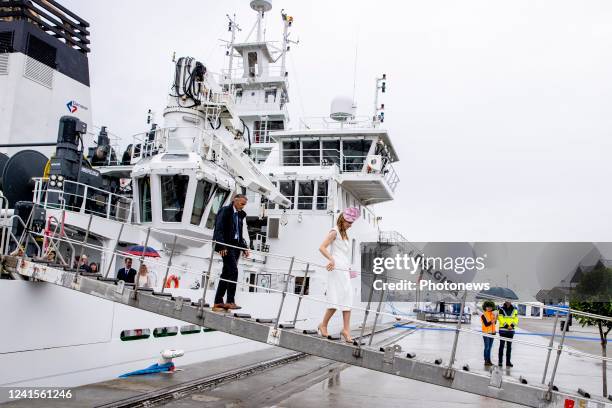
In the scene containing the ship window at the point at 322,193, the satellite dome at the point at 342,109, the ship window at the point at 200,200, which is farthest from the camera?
the satellite dome at the point at 342,109

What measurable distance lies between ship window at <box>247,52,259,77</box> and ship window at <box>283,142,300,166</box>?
9.45 metres

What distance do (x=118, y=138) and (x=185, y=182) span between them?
639 cm

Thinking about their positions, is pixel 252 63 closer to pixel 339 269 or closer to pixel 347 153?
pixel 347 153

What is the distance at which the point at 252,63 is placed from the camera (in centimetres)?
3181

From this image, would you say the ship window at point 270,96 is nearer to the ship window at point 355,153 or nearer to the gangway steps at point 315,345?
the ship window at point 355,153

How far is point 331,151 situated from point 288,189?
299cm

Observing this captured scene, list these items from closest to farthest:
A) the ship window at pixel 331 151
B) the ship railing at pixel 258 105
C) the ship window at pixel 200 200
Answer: the ship window at pixel 200 200
the ship window at pixel 331 151
the ship railing at pixel 258 105

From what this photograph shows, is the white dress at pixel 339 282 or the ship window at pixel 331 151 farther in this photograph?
the ship window at pixel 331 151

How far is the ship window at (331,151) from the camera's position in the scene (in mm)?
22984

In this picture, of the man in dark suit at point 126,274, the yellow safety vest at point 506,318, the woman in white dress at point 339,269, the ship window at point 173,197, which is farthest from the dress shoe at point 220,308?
the ship window at point 173,197

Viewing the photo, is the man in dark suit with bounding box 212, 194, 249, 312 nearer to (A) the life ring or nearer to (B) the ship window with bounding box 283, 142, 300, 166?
(A) the life ring

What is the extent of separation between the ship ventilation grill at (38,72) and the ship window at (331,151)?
35.7 ft

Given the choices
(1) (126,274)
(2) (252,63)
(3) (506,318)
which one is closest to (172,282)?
(1) (126,274)

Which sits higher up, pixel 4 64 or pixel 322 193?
pixel 4 64
